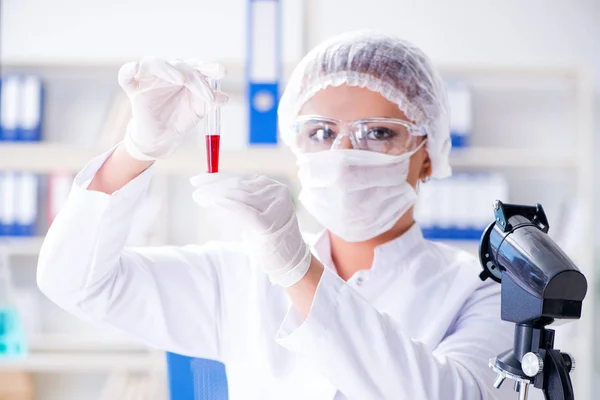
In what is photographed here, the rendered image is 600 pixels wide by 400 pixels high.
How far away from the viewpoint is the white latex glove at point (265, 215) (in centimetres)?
95

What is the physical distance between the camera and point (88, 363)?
3086 mm

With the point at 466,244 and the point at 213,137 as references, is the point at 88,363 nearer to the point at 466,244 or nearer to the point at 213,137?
the point at 466,244

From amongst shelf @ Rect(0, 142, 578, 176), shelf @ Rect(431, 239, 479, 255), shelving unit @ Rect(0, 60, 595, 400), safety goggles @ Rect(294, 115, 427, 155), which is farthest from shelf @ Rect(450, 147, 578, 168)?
safety goggles @ Rect(294, 115, 427, 155)

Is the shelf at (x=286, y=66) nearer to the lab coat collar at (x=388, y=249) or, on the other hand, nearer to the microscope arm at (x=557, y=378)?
the lab coat collar at (x=388, y=249)

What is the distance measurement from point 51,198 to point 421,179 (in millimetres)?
2239

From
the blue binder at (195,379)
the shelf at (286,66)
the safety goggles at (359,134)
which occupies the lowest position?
the blue binder at (195,379)

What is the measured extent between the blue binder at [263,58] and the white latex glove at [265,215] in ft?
3.34

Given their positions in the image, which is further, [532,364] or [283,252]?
[283,252]

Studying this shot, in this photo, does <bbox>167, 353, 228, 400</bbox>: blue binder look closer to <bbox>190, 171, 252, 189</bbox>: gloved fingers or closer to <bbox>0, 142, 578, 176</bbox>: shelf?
<bbox>190, 171, 252, 189</bbox>: gloved fingers

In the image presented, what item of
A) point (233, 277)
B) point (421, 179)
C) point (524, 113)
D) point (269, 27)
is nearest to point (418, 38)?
point (524, 113)

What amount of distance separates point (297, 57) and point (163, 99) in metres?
2.36

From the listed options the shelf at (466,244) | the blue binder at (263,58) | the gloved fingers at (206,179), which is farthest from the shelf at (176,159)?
the gloved fingers at (206,179)

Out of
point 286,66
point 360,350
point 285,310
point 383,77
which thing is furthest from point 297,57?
point 360,350

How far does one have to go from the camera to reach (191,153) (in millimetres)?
2238
